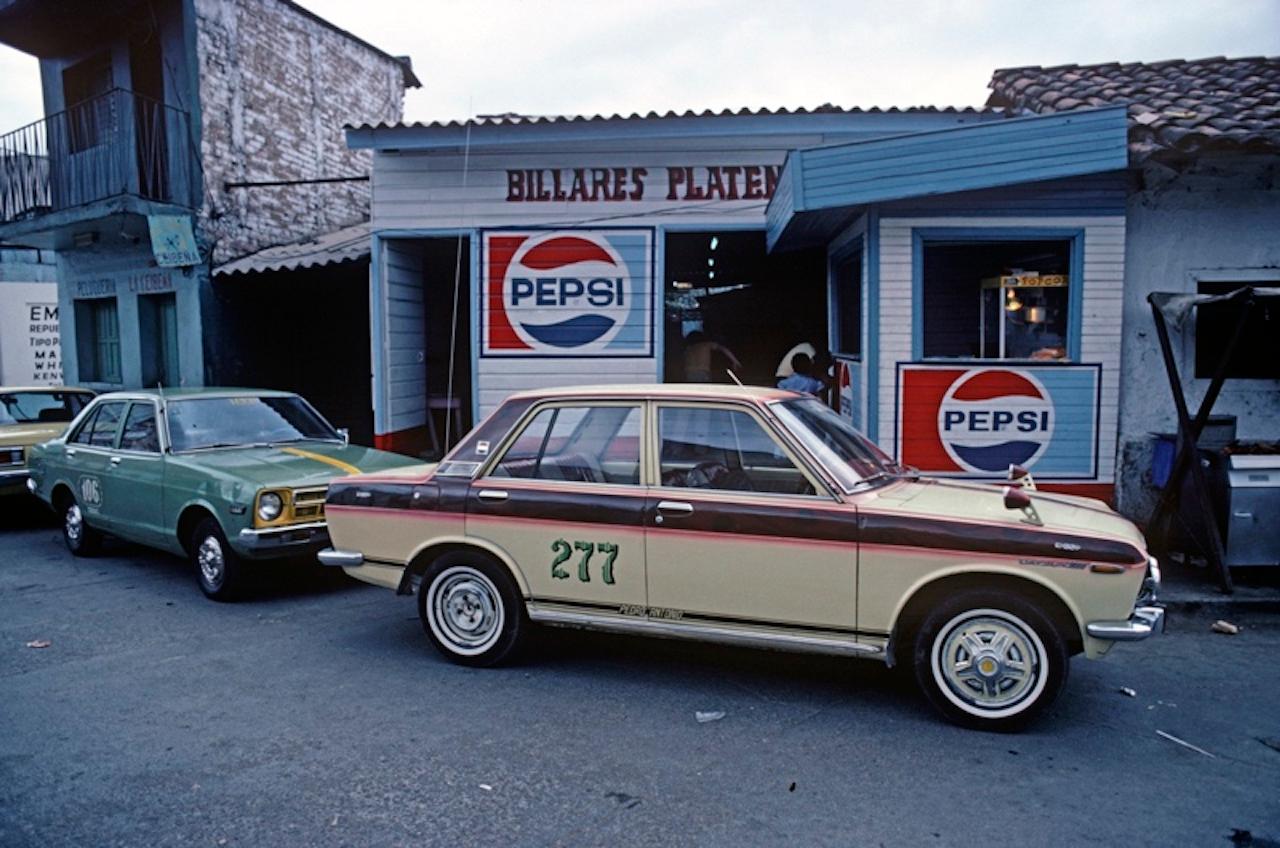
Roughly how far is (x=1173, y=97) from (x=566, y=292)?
243 inches

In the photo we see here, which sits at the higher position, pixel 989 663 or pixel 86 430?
pixel 86 430

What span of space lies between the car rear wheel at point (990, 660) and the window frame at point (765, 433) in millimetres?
782

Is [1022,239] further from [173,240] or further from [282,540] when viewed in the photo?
[173,240]

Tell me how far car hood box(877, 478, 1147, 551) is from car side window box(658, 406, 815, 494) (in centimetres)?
62

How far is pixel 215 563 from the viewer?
6.70m

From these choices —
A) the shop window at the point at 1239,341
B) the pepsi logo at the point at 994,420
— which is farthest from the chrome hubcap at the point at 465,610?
the shop window at the point at 1239,341

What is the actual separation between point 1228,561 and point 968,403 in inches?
91.0

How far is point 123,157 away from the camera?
1286 cm

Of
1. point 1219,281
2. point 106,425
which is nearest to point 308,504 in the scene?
point 106,425

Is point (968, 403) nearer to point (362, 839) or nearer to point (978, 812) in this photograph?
point (978, 812)

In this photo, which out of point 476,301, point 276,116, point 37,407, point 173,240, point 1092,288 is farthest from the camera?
point 276,116

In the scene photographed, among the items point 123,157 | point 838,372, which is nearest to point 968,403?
point 838,372

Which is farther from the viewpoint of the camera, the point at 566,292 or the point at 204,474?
the point at 566,292

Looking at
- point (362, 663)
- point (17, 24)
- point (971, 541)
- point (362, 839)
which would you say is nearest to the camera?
point (362, 839)
